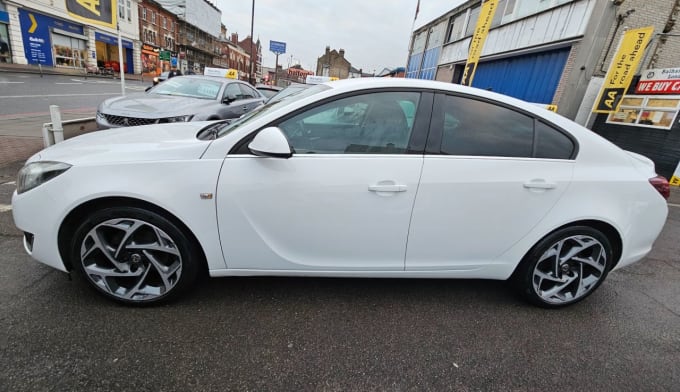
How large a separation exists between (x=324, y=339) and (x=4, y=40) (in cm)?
3321

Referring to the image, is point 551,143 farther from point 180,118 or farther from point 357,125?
point 180,118

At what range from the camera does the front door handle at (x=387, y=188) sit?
1.98 m

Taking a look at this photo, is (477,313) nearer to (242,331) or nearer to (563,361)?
(563,361)

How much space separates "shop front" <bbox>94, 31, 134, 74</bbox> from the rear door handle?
1567 inches

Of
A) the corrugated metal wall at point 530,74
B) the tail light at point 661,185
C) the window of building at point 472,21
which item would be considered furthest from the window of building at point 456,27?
the tail light at point 661,185

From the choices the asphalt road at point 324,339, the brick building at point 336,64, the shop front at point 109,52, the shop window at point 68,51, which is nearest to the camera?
the asphalt road at point 324,339

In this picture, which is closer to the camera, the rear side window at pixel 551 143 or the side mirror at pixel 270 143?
the side mirror at pixel 270 143

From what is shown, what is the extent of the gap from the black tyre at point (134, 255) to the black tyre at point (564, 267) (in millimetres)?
A: 2332

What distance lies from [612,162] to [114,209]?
328 cm

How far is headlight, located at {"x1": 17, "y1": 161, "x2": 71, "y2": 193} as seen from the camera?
1.94m

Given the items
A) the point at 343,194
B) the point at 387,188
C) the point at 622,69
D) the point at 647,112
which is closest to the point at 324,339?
the point at 343,194

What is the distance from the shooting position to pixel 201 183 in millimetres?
1926

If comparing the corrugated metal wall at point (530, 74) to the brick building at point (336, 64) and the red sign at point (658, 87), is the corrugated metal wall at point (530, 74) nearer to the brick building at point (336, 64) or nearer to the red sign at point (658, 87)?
the red sign at point (658, 87)

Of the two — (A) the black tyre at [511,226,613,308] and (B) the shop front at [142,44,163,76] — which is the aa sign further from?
(B) the shop front at [142,44,163,76]
